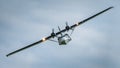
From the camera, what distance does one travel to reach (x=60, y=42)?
87625 mm

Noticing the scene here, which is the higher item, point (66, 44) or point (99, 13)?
point (99, 13)

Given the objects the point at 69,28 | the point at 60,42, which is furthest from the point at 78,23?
the point at 60,42

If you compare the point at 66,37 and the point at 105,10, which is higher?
the point at 105,10

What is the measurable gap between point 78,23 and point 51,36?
9.64 meters

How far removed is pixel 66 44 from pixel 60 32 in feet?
16.8

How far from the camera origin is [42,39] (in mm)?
93375

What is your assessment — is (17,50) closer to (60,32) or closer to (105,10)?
(60,32)

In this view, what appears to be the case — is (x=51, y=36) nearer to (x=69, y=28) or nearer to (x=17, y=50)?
(x=69, y=28)

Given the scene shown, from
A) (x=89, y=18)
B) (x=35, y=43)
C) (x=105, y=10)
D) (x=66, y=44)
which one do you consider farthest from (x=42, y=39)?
(x=105, y=10)

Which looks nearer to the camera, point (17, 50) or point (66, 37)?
point (66, 37)

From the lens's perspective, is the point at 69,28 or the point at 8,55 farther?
the point at 8,55

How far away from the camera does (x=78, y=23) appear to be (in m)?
91.7

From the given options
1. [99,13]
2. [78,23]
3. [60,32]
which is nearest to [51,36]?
[60,32]

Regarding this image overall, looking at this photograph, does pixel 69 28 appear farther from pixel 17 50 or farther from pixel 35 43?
pixel 17 50
